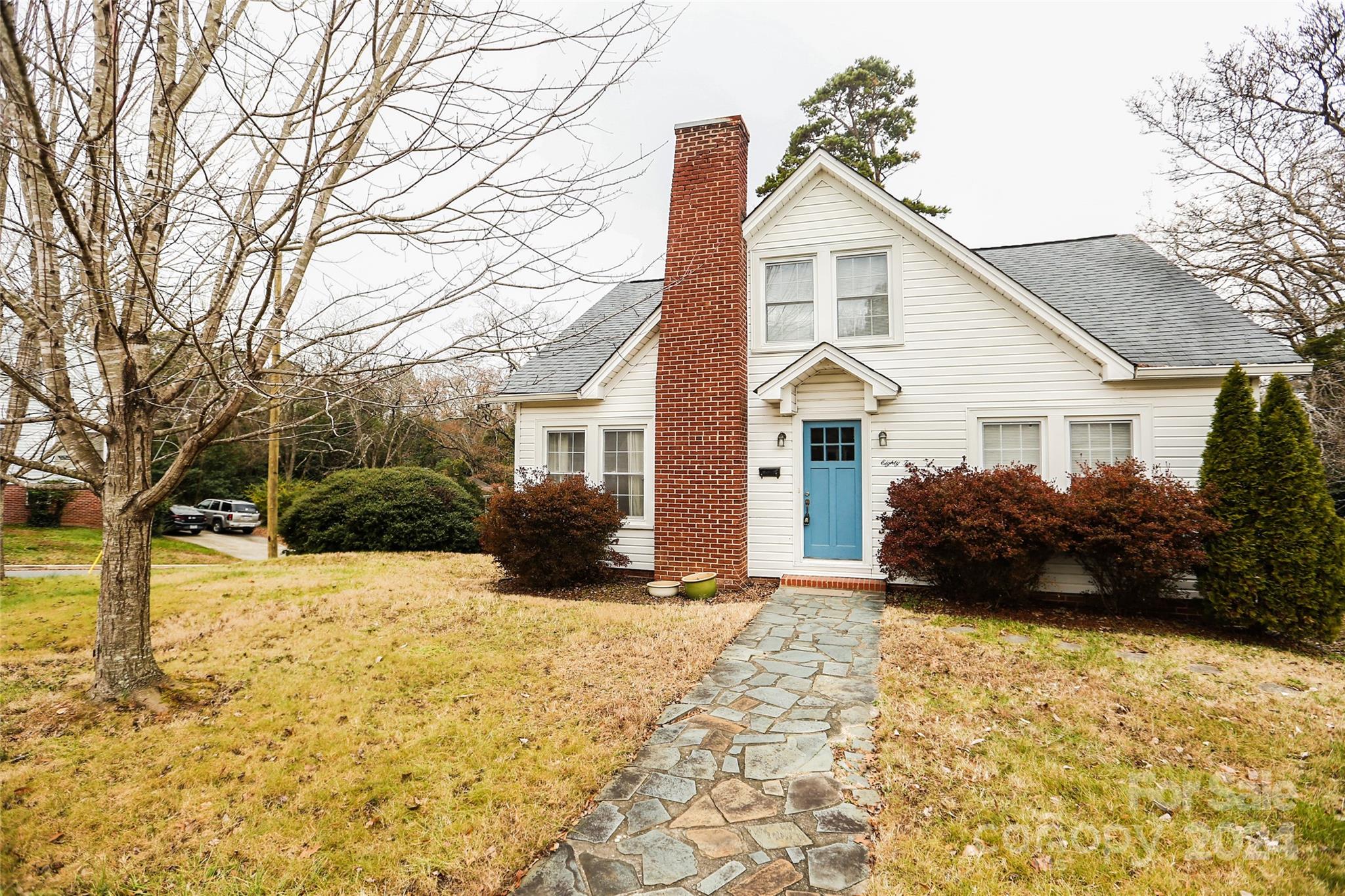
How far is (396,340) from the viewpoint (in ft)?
12.8

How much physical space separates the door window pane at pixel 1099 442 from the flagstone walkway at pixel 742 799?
522cm

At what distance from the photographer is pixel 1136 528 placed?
704 centimetres

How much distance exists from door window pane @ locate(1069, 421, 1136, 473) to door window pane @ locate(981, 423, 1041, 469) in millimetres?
443

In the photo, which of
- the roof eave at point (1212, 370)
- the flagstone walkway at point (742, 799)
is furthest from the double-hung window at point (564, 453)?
the roof eave at point (1212, 370)

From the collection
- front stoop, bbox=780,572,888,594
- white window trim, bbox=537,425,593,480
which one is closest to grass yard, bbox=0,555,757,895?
front stoop, bbox=780,572,888,594

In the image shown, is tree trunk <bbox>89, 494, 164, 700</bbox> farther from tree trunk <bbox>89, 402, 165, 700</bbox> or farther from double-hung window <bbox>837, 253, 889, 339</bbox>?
double-hung window <bbox>837, 253, 889, 339</bbox>

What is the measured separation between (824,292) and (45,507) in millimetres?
29619

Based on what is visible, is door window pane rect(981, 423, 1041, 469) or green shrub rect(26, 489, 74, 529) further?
green shrub rect(26, 489, 74, 529)

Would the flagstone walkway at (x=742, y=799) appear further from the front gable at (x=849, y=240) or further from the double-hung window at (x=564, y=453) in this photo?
the double-hung window at (x=564, y=453)

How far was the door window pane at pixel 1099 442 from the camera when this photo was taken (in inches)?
327

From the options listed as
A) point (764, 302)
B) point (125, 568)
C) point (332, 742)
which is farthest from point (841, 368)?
point (125, 568)

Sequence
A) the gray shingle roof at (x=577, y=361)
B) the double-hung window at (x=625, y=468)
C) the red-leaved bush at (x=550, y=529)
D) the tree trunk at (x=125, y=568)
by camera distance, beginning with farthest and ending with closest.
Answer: the gray shingle roof at (x=577, y=361) → the double-hung window at (x=625, y=468) → the red-leaved bush at (x=550, y=529) → the tree trunk at (x=125, y=568)

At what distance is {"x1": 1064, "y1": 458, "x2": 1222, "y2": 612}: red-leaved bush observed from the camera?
695cm

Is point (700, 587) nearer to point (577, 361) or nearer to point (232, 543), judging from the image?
point (577, 361)
